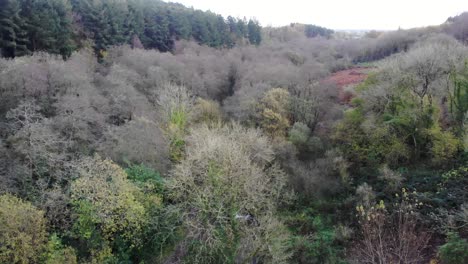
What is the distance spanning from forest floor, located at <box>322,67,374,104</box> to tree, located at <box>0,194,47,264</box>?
25893 millimetres

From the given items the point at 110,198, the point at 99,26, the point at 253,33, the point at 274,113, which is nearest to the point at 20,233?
the point at 110,198

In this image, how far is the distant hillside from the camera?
2738 cm

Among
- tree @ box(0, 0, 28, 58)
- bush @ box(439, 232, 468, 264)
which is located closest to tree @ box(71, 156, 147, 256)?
bush @ box(439, 232, 468, 264)

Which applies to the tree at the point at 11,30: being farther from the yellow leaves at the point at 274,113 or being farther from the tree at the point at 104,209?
the yellow leaves at the point at 274,113

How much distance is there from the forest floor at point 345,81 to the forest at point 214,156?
0.71ft

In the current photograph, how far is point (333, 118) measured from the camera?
2834 centimetres

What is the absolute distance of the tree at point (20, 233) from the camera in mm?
11945

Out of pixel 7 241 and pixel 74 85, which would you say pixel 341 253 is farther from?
pixel 74 85

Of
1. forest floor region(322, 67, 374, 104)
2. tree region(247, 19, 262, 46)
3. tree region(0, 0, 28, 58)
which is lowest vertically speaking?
forest floor region(322, 67, 374, 104)

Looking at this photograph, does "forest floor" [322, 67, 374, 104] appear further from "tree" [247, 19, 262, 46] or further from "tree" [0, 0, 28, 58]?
"tree" [0, 0, 28, 58]

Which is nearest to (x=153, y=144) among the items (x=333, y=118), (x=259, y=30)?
(x=333, y=118)

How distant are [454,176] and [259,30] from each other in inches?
2067

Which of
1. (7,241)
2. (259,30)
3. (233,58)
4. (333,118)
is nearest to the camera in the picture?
(7,241)

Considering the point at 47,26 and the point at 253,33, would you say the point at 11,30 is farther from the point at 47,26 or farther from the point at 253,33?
the point at 253,33
